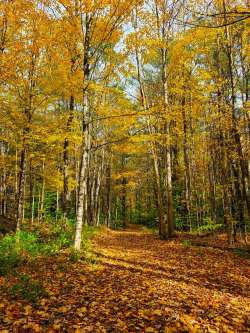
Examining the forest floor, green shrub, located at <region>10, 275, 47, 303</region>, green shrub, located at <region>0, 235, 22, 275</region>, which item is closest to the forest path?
the forest floor

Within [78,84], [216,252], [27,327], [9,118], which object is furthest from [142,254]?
[9,118]

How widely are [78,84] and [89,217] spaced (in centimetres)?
1258

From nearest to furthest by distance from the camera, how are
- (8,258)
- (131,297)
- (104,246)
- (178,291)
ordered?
(131,297)
(178,291)
(8,258)
(104,246)

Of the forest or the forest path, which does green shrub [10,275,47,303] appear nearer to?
the forest

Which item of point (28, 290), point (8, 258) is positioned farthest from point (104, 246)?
point (28, 290)

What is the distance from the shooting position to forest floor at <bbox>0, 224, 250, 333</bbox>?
3947 mm

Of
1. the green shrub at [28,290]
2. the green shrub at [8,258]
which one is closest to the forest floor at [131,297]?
the green shrub at [28,290]

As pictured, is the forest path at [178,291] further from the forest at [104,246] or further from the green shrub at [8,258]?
the green shrub at [8,258]

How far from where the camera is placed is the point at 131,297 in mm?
5020

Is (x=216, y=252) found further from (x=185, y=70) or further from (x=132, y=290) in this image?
(x=185, y=70)

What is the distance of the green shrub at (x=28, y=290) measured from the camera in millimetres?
A: 4936

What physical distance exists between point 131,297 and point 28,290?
2.03 metres

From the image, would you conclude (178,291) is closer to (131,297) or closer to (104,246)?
(131,297)

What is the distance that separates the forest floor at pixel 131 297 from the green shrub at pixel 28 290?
0.11 metres
